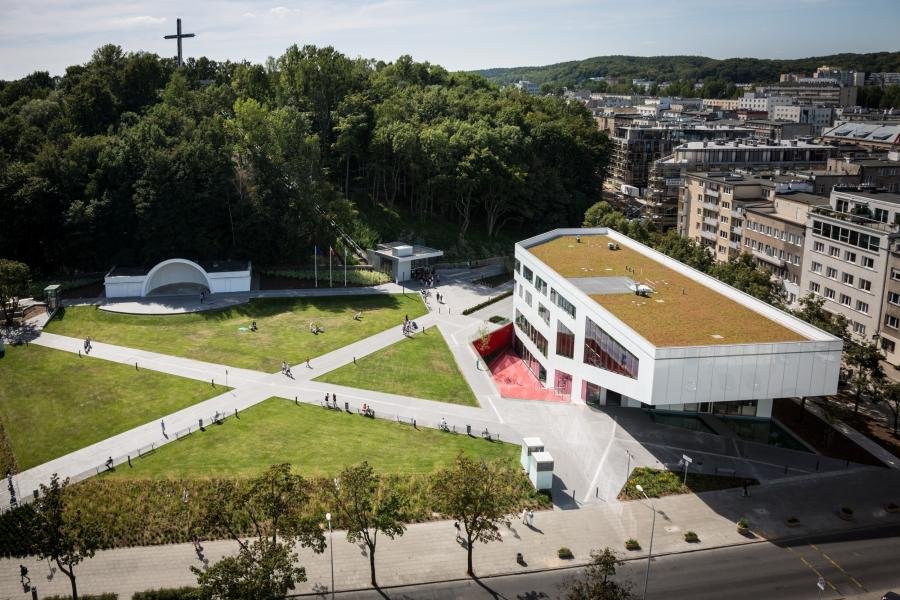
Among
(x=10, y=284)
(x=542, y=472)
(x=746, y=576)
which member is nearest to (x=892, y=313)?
(x=746, y=576)

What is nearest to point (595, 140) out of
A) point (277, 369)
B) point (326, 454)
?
point (277, 369)

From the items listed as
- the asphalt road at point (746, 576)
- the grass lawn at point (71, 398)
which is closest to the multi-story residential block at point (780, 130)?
the asphalt road at point (746, 576)

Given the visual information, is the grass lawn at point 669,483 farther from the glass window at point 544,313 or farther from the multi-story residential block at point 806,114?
the multi-story residential block at point 806,114

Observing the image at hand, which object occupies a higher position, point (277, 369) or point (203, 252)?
point (203, 252)

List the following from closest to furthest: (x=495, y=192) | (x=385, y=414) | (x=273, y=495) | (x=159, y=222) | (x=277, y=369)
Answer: (x=273, y=495) → (x=385, y=414) → (x=277, y=369) → (x=159, y=222) → (x=495, y=192)

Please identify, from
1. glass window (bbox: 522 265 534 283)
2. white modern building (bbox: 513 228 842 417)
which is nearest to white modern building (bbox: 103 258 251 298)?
glass window (bbox: 522 265 534 283)

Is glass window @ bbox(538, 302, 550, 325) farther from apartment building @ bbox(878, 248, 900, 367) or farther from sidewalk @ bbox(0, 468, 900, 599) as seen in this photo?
apartment building @ bbox(878, 248, 900, 367)

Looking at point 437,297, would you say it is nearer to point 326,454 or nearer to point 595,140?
point 326,454
